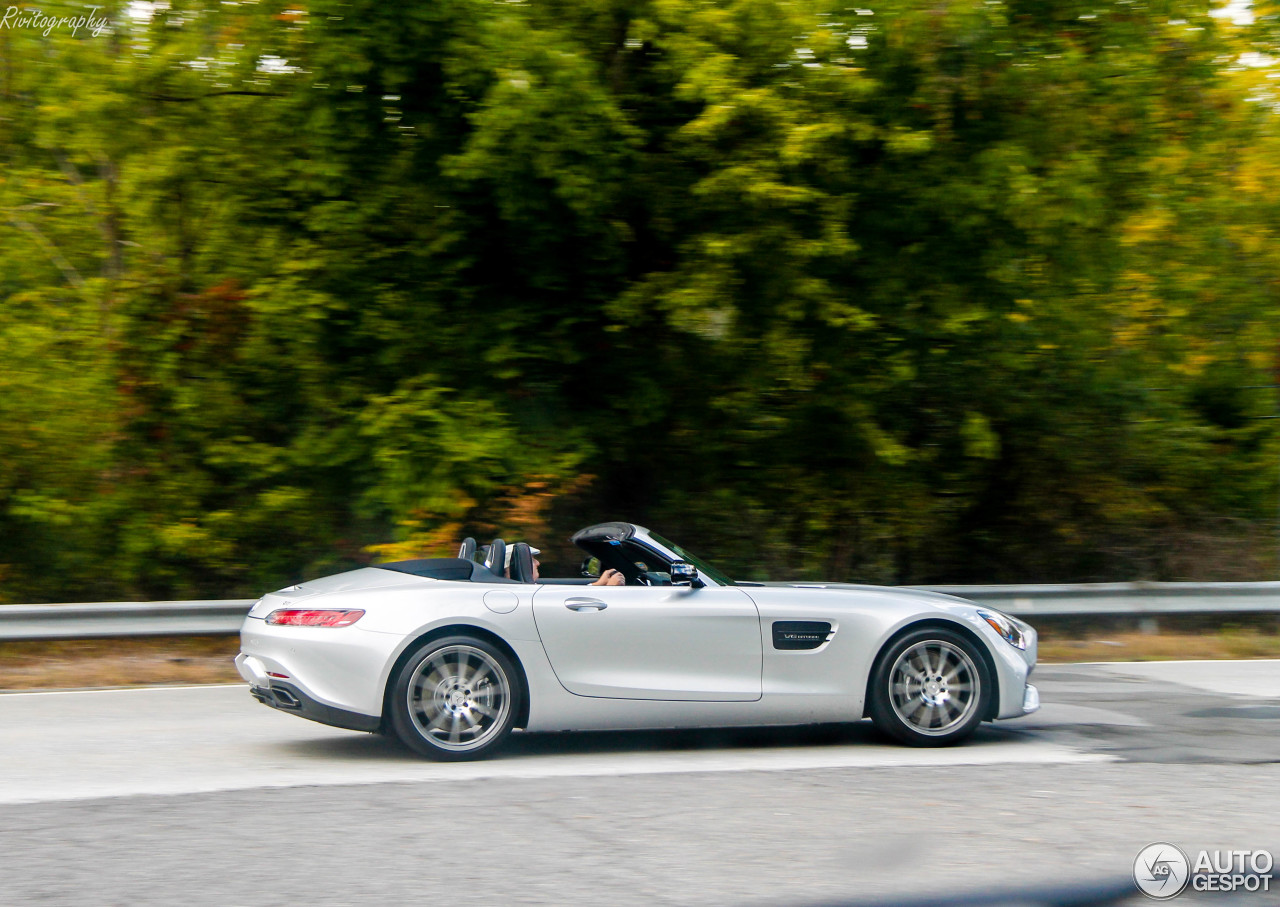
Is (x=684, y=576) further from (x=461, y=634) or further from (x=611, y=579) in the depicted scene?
(x=461, y=634)

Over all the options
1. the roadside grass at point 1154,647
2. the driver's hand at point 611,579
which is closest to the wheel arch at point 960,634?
the driver's hand at point 611,579

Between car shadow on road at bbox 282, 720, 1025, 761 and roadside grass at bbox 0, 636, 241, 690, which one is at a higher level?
roadside grass at bbox 0, 636, 241, 690

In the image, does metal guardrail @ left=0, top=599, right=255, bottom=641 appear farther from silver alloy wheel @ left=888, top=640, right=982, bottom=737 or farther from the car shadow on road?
silver alloy wheel @ left=888, top=640, right=982, bottom=737

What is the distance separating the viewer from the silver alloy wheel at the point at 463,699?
6.67 meters

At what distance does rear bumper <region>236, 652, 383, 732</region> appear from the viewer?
21.4ft

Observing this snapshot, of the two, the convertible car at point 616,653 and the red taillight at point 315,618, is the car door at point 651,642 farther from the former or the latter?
the red taillight at point 315,618

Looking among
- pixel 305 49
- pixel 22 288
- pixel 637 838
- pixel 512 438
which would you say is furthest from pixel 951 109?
pixel 22 288

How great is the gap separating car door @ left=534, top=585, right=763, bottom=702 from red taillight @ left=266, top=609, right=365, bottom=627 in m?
0.97

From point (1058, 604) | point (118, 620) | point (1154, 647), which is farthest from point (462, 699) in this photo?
point (1154, 647)

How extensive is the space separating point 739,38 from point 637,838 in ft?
27.0

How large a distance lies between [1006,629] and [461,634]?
3095mm

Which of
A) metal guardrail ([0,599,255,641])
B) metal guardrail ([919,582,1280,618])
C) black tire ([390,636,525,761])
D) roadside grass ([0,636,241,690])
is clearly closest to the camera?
black tire ([390,636,525,761])

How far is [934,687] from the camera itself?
23.6ft

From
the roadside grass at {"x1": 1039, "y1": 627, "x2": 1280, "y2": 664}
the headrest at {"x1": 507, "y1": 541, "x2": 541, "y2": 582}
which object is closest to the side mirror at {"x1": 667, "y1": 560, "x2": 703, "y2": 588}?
the headrest at {"x1": 507, "y1": 541, "x2": 541, "y2": 582}
